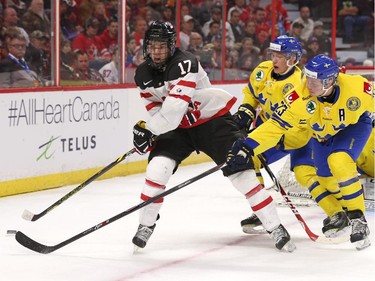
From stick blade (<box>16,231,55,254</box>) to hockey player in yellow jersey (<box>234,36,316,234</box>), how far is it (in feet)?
3.84

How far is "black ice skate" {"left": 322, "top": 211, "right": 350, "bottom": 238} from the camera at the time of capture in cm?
486

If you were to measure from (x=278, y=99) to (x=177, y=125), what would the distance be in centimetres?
99

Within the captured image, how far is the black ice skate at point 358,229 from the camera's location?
4621 mm

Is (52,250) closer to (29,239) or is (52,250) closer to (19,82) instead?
(29,239)

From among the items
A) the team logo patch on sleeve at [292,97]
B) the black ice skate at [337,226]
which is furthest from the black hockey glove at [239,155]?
the black ice skate at [337,226]

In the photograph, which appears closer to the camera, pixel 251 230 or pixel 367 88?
pixel 367 88

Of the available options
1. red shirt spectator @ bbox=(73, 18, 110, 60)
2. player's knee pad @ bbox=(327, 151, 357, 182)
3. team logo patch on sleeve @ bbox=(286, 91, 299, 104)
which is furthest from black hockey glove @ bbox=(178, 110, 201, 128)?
red shirt spectator @ bbox=(73, 18, 110, 60)

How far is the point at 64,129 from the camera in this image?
6762mm

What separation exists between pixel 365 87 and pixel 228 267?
Result: 3.69 ft

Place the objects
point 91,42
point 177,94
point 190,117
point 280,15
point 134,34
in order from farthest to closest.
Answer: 1. point 280,15
2. point 134,34
3. point 91,42
4. point 190,117
5. point 177,94

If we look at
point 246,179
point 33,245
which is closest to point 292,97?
point 246,179

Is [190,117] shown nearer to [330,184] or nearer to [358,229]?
[330,184]

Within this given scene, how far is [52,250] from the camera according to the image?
14.5ft

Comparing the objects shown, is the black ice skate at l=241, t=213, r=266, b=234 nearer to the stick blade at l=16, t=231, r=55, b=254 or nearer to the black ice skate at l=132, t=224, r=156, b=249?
the black ice skate at l=132, t=224, r=156, b=249
